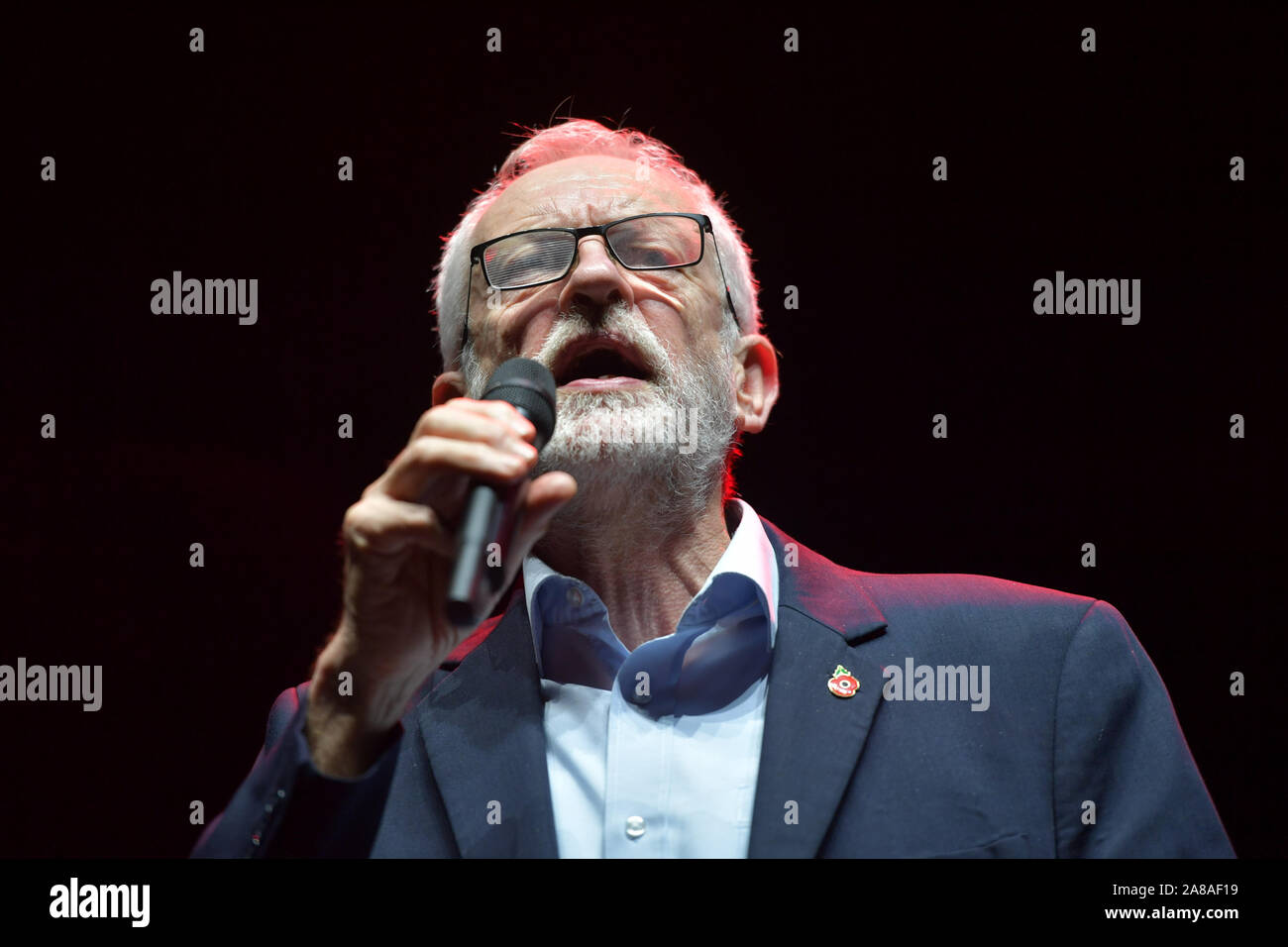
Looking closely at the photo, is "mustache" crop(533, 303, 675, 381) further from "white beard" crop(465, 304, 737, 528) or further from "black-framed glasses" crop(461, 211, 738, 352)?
"black-framed glasses" crop(461, 211, 738, 352)

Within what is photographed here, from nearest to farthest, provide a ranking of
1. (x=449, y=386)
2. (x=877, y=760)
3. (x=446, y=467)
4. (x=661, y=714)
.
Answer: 1. (x=446, y=467)
2. (x=877, y=760)
3. (x=661, y=714)
4. (x=449, y=386)

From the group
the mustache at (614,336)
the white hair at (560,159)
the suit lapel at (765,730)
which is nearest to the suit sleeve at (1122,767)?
the suit lapel at (765,730)

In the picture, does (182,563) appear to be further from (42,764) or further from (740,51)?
(740,51)

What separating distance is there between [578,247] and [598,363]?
251 millimetres

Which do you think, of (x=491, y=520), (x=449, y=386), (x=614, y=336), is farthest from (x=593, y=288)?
(x=491, y=520)

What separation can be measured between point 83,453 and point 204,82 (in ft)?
3.31

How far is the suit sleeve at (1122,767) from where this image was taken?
152 cm

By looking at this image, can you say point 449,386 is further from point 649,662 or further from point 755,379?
point 649,662

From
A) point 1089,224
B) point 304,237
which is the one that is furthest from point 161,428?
point 1089,224

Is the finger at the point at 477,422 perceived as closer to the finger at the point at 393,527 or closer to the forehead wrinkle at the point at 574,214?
the finger at the point at 393,527

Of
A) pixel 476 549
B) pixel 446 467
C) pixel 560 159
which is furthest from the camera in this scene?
pixel 560 159

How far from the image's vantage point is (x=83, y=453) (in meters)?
2.44

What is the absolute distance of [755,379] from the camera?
2.28 metres

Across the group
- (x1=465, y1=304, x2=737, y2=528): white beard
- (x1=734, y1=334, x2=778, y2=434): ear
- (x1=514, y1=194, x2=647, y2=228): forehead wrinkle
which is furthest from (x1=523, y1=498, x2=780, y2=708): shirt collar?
(x1=514, y1=194, x2=647, y2=228): forehead wrinkle
